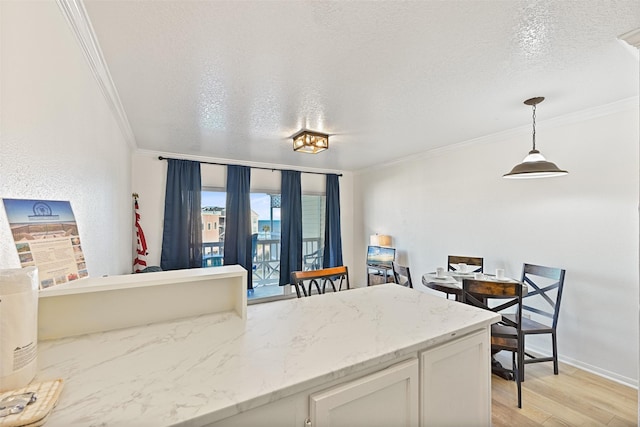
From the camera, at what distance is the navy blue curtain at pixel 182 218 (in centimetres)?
403

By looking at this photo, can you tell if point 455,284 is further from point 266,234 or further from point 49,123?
point 266,234

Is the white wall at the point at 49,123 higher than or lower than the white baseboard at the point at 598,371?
higher

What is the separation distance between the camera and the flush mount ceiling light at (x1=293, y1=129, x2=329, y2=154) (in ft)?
9.86

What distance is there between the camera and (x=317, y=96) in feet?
7.14

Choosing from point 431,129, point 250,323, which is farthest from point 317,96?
point 250,323

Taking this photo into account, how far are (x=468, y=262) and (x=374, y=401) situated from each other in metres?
2.94

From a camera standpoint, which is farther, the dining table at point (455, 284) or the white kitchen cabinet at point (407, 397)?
the dining table at point (455, 284)

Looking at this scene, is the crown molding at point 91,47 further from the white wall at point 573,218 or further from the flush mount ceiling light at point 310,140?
the white wall at point 573,218

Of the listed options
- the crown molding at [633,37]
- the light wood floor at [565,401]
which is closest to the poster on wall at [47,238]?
the light wood floor at [565,401]

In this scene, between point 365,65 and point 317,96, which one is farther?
point 317,96

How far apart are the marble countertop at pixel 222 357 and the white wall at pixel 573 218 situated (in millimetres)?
2032

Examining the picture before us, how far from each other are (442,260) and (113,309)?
12.6 ft

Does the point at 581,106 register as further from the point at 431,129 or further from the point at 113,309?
the point at 113,309

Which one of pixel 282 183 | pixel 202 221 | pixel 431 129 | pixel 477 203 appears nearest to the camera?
pixel 431 129
